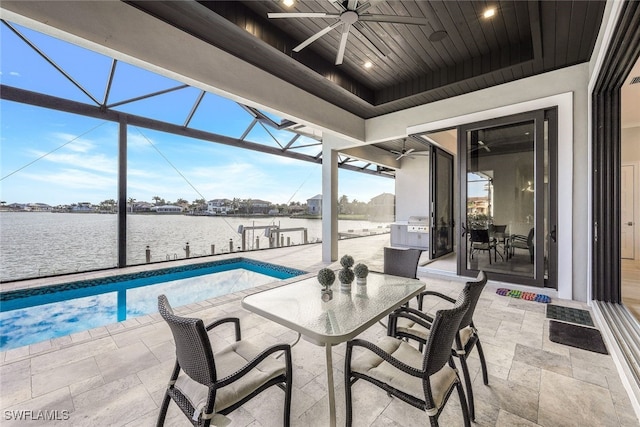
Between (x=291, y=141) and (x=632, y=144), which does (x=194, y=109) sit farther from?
(x=632, y=144)

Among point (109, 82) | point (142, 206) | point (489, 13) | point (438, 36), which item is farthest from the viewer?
point (142, 206)

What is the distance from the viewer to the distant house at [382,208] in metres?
13.1

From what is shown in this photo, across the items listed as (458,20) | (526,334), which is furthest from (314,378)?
(458,20)

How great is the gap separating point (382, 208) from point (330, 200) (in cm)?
731

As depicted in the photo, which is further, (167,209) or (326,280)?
(167,209)

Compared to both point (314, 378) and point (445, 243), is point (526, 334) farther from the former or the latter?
point (445, 243)

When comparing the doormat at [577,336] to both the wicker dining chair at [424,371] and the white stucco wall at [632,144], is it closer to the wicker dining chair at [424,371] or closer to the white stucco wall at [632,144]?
the wicker dining chair at [424,371]

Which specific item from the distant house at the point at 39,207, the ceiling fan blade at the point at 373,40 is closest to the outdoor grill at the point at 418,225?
the ceiling fan blade at the point at 373,40

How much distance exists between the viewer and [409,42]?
11.2 feet

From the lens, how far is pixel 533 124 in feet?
13.0

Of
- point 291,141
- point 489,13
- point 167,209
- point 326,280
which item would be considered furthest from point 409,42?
point 167,209

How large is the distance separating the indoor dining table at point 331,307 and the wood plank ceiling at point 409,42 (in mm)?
2442

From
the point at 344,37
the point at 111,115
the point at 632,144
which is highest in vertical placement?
the point at 111,115

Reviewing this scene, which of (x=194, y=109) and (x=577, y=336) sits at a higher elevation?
(x=194, y=109)
